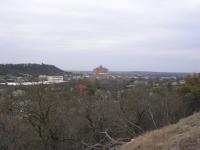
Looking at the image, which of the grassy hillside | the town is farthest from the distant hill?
the grassy hillside

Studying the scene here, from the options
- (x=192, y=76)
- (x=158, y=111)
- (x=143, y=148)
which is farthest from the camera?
(x=192, y=76)

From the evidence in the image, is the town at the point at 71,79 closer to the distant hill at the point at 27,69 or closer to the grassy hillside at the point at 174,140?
the distant hill at the point at 27,69

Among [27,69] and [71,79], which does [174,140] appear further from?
[27,69]

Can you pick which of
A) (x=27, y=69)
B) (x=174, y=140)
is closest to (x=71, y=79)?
(x=27, y=69)

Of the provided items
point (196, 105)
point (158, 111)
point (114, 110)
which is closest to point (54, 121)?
point (114, 110)

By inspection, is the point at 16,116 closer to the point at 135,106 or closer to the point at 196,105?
the point at 135,106

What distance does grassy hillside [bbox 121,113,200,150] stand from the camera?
26.6 ft

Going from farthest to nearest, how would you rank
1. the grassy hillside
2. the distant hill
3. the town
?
the distant hill < the town < the grassy hillside

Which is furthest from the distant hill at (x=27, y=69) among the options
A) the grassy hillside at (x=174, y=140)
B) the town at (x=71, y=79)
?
the grassy hillside at (x=174, y=140)

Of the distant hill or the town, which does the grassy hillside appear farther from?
the distant hill

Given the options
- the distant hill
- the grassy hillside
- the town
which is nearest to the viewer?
the grassy hillside

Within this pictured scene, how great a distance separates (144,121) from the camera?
96.8 ft

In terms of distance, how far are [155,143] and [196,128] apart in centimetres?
95

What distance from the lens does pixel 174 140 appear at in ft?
27.7
